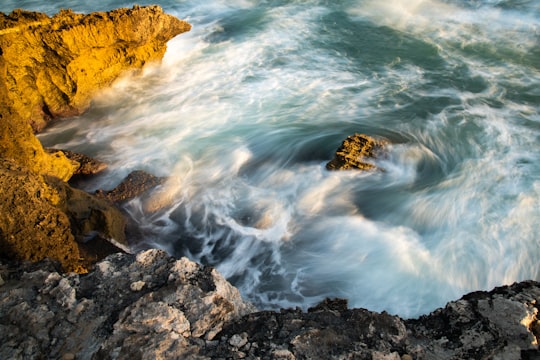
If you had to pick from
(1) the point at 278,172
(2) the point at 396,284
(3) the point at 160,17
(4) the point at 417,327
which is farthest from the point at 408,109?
(4) the point at 417,327

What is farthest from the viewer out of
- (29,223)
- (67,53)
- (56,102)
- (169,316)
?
(56,102)

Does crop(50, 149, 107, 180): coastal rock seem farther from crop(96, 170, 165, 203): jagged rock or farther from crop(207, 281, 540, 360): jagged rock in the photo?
crop(207, 281, 540, 360): jagged rock

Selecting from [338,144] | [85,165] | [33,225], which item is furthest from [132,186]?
[338,144]

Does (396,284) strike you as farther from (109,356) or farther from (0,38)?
(0,38)

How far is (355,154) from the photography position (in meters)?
7.50

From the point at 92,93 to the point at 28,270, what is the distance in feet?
23.0

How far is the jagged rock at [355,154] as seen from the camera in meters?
7.36

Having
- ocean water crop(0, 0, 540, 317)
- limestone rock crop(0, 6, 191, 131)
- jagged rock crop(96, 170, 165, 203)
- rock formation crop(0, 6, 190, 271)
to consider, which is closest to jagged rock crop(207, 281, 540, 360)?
ocean water crop(0, 0, 540, 317)

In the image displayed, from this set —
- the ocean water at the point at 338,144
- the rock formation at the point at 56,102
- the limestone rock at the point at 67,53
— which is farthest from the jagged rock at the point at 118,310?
the limestone rock at the point at 67,53

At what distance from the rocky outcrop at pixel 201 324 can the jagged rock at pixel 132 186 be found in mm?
3357

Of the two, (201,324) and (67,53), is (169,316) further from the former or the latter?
(67,53)

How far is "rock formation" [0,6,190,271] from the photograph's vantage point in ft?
13.3

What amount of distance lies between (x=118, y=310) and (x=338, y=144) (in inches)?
228

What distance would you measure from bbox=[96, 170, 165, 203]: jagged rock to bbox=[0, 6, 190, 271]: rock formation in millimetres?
425
